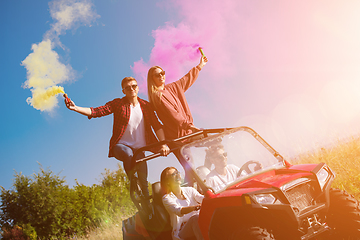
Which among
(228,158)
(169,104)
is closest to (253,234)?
(228,158)

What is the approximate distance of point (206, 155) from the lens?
9.73 ft

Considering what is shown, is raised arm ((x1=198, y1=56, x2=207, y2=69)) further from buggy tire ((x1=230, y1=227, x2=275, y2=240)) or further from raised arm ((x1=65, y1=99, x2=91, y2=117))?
buggy tire ((x1=230, y1=227, x2=275, y2=240))

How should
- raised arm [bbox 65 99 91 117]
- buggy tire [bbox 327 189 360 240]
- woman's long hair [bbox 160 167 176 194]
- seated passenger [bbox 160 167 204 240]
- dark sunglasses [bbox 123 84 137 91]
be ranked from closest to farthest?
buggy tire [bbox 327 189 360 240]
seated passenger [bbox 160 167 204 240]
woman's long hair [bbox 160 167 176 194]
raised arm [bbox 65 99 91 117]
dark sunglasses [bbox 123 84 137 91]

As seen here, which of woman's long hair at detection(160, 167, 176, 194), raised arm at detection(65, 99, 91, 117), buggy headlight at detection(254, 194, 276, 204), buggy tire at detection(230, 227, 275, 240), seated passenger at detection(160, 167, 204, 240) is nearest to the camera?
buggy tire at detection(230, 227, 275, 240)

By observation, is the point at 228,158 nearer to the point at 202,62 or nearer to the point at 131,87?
the point at 131,87

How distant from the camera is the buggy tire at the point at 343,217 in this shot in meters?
2.46

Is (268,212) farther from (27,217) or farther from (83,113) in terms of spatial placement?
(27,217)

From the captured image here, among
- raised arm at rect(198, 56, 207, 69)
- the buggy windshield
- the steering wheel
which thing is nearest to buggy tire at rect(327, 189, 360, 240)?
the buggy windshield

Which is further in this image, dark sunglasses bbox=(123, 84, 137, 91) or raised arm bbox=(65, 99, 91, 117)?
dark sunglasses bbox=(123, 84, 137, 91)

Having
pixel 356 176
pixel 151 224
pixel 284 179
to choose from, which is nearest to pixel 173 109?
pixel 151 224

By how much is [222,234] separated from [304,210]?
0.78 metres

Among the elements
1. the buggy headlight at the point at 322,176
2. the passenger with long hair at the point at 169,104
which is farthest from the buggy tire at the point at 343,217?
the passenger with long hair at the point at 169,104

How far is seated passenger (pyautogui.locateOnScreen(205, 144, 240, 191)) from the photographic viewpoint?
9.13ft

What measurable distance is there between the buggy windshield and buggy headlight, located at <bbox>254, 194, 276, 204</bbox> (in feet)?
1.71
